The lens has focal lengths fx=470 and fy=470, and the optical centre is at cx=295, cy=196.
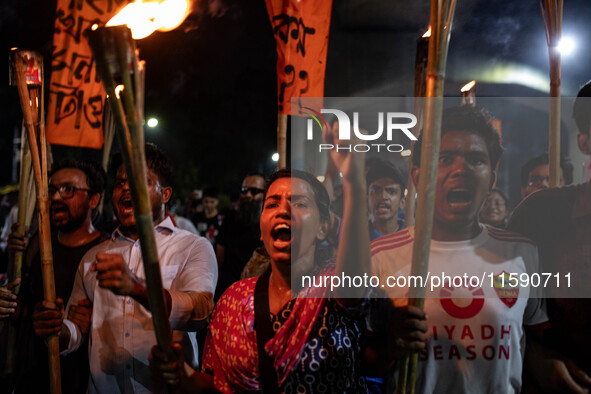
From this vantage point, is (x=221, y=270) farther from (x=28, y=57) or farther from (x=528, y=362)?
(x=528, y=362)

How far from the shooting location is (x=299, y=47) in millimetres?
3457

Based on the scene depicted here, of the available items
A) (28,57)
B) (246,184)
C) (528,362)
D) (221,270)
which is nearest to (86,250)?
(28,57)

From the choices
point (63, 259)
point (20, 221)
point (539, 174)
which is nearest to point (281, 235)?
point (63, 259)

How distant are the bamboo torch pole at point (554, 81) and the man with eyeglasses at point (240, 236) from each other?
94.5 inches

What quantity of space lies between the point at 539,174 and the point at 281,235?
9.81ft

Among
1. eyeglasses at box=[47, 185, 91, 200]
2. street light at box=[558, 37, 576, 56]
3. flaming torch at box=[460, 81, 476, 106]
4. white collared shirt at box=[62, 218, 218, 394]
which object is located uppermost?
street light at box=[558, 37, 576, 56]

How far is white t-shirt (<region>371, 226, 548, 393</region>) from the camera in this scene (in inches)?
76.0

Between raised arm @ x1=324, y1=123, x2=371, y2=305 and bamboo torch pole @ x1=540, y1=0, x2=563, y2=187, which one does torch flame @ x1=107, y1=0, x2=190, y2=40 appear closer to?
raised arm @ x1=324, y1=123, x2=371, y2=305

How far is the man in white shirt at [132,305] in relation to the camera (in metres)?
2.25

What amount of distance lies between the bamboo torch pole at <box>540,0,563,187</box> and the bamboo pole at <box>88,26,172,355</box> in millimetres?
2126

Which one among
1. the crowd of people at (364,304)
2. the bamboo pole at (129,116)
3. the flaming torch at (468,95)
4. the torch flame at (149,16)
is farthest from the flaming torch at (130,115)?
the flaming torch at (468,95)

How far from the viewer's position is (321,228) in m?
2.12

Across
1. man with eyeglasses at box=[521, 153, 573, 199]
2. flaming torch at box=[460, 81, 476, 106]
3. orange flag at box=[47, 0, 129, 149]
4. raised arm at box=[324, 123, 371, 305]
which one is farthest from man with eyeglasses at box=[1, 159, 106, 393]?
man with eyeglasses at box=[521, 153, 573, 199]

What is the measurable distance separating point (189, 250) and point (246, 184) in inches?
89.0
